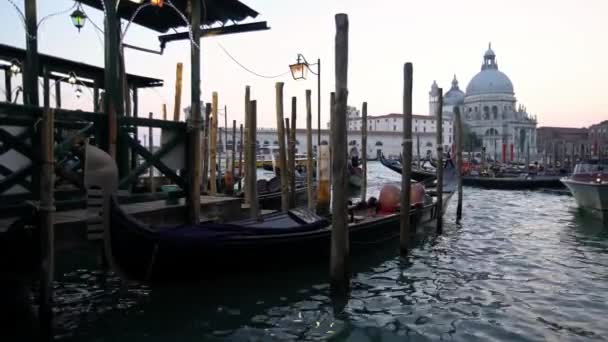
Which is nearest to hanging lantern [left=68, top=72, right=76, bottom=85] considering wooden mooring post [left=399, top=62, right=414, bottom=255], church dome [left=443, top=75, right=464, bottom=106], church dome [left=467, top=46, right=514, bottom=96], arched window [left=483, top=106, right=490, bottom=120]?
wooden mooring post [left=399, top=62, right=414, bottom=255]

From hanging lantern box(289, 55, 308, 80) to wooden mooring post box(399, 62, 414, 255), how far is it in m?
2.18

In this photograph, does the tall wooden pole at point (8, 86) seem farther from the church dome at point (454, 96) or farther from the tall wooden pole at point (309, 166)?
the church dome at point (454, 96)

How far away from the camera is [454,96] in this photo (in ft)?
322

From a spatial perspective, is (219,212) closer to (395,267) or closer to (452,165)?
(395,267)

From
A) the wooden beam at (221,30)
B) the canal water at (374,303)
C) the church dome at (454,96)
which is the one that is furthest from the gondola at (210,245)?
the church dome at (454,96)

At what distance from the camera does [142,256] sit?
4.25 metres

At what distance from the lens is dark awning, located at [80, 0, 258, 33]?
254 inches

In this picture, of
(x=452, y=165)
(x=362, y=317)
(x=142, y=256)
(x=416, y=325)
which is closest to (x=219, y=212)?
(x=142, y=256)

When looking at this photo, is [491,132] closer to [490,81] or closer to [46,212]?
[490,81]

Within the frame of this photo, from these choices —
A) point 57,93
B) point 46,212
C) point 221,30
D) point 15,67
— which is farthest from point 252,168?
point 57,93

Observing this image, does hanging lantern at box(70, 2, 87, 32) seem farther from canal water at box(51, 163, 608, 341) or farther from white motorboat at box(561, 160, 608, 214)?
white motorboat at box(561, 160, 608, 214)

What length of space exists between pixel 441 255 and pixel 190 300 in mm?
4199

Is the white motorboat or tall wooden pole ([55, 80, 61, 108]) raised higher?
tall wooden pole ([55, 80, 61, 108])

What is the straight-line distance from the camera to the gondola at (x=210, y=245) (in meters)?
4.14
